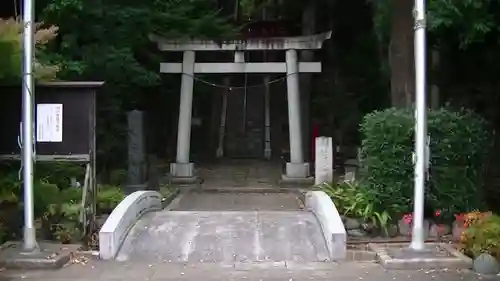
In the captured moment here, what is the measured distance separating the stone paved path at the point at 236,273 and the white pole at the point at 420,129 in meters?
0.65

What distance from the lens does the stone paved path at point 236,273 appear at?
8.22m

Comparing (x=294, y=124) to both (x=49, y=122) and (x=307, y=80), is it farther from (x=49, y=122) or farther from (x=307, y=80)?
(x=49, y=122)

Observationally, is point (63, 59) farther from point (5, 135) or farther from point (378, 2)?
point (378, 2)

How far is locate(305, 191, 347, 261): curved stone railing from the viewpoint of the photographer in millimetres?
9266

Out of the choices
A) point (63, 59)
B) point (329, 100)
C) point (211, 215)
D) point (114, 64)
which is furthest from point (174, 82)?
point (211, 215)

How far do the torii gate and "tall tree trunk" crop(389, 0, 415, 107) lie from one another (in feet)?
23.5

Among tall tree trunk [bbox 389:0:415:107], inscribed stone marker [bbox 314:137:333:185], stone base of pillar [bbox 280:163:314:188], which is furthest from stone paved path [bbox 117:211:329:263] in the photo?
stone base of pillar [bbox 280:163:314:188]

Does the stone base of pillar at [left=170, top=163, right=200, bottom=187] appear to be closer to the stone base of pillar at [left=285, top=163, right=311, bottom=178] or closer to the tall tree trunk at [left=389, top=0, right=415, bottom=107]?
the stone base of pillar at [left=285, top=163, right=311, bottom=178]

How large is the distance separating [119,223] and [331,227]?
3094mm

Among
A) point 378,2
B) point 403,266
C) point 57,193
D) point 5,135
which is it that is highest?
point 378,2

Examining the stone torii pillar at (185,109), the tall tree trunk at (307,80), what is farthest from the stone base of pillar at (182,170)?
the tall tree trunk at (307,80)

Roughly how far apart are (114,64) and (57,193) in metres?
5.30

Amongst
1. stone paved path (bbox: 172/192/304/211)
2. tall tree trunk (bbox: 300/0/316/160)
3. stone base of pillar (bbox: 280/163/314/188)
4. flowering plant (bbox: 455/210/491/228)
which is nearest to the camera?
flowering plant (bbox: 455/210/491/228)

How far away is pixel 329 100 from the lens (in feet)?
81.7
